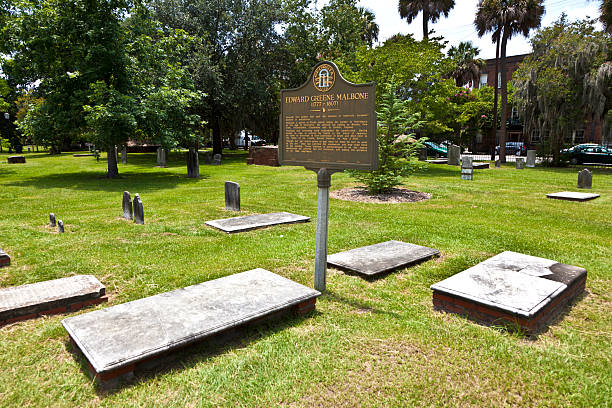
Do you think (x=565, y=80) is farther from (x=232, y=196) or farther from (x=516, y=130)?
(x=516, y=130)

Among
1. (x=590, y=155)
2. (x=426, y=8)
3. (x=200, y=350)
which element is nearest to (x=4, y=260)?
(x=200, y=350)

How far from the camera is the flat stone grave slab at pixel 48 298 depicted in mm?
4012

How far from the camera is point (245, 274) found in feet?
15.8

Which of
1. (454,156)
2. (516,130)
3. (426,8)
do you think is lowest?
(454,156)

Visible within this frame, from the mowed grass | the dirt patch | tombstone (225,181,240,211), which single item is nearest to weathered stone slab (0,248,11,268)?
the mowed grass

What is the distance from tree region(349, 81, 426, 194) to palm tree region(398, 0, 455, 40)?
22716 millimetres

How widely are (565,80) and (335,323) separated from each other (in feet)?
81.5

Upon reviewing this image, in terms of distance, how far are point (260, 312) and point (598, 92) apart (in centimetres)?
2515

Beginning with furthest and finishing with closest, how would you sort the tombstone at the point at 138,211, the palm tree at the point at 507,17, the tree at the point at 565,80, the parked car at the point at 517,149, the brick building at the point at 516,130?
the brick building at the point at 516,130 < the parked car at the point at 517,149 < the palm tree at the point at 507,17 < the tree at the point at 565,80 < the tombstone at the point at 138,211

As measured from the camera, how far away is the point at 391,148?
39.7ft

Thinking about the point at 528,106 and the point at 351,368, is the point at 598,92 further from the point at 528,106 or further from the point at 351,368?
the point at 351,368

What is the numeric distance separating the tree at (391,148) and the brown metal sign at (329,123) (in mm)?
7434

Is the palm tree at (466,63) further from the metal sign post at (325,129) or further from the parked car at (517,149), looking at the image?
the metal sign post at (325,129)

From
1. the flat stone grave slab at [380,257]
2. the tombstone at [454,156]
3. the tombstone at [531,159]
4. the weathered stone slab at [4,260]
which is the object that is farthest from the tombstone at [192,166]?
the tombstone at [531,159]
